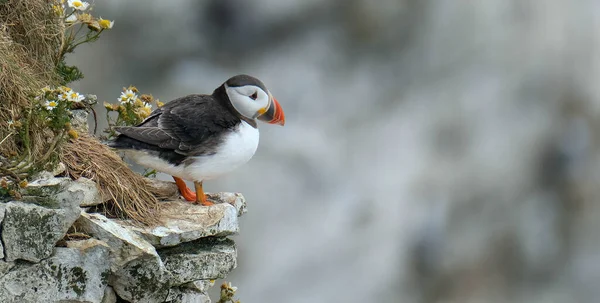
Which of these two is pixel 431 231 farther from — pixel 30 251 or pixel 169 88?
pixel 30 251

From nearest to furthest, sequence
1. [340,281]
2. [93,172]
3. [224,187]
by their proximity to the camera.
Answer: [93,172] < [224,187] < [340,281]

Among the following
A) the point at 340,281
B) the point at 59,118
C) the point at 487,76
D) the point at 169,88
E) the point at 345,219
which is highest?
the point at 487,76

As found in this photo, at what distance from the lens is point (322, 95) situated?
1189 centimetres

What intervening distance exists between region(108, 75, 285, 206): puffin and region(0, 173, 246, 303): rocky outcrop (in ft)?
0.72

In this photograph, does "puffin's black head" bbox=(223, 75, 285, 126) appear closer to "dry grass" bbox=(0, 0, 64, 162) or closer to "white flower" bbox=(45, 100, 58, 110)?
"dry grass" bbox=(0, 0, 64, 162)

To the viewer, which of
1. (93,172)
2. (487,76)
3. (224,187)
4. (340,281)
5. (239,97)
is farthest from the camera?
(487,76)

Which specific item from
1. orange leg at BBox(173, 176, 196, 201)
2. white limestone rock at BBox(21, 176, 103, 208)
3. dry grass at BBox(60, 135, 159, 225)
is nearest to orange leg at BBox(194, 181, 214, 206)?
orange leg at BBox(173, 176, 196, 201)

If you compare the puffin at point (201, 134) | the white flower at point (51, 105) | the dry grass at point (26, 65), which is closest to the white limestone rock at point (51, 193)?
the dry grass at point (26, 65)

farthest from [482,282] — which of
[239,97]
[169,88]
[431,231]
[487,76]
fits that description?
[239,97]

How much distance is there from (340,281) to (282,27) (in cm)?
372

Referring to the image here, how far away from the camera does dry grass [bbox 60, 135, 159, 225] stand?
3971mm

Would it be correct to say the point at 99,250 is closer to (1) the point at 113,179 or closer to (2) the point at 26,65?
(1) the point at 113,179

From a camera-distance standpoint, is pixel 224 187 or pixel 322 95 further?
pixel 322 95

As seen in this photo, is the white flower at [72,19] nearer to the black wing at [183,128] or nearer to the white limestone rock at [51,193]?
the black wing at [183,128]
